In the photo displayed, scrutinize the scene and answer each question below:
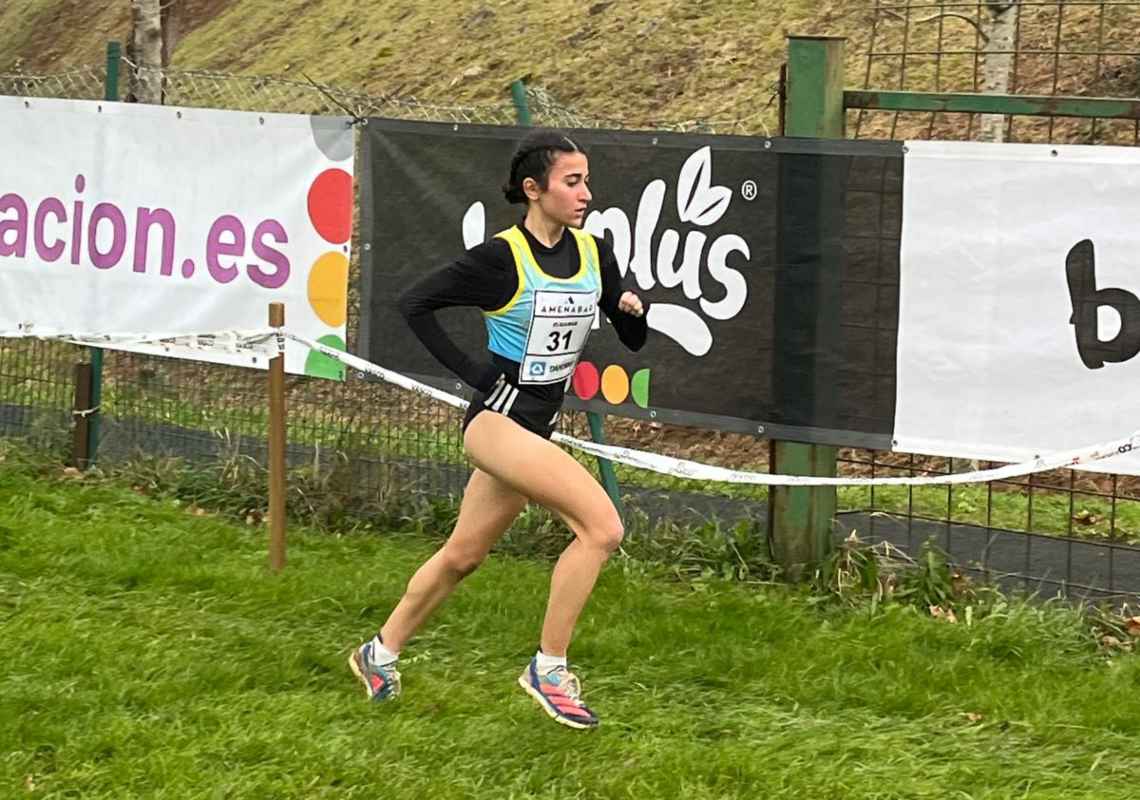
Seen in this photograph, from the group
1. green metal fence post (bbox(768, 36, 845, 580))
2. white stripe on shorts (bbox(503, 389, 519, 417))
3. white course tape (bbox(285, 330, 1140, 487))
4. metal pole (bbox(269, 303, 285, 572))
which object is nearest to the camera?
white stripe on shorts (bbox(503, 389, 519, 417))

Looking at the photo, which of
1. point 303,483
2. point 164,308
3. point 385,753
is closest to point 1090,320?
point 385,753

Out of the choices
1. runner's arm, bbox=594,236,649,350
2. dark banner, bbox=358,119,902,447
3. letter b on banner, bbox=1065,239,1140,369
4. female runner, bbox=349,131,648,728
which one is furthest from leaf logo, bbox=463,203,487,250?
letter b on banner, bbox=1065,239,1140,369

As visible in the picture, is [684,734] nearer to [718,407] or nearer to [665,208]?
[718,407]

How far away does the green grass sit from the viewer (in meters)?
4.97

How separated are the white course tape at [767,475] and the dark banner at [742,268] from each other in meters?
0.33

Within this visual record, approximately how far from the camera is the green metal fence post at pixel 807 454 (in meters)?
6.88

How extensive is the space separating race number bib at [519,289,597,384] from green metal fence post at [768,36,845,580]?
177cm

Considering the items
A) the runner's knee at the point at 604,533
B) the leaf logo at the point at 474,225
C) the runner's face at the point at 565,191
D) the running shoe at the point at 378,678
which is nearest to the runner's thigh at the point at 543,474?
the runner's knee at the point at 604,533

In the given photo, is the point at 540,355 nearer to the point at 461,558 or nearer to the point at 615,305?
the point at 615,305

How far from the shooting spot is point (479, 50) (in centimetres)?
2067

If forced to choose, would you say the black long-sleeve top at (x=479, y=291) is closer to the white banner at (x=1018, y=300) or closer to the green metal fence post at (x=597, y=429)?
the white banner at (x=1018, y=300)

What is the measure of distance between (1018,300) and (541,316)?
6.97 ft

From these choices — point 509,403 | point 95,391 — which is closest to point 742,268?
point 509,403

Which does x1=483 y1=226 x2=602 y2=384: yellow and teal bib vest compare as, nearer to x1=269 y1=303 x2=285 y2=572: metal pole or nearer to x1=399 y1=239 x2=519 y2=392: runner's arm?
x1=399 y1=239 x2=519 y2=392: runner's arm
